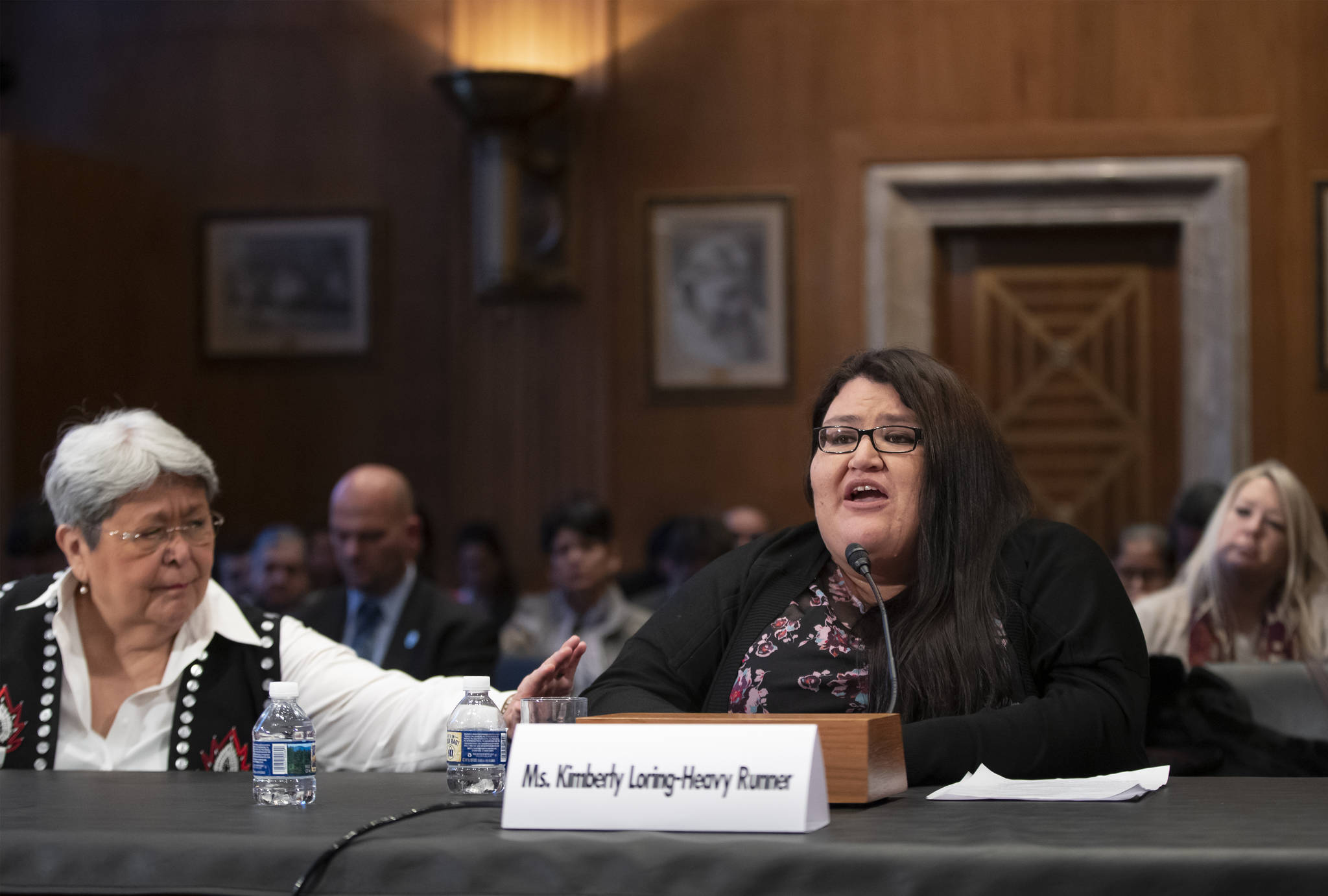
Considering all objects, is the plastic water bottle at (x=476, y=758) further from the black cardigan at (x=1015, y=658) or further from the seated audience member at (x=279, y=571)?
the seated audience member at (x=279, y=571)

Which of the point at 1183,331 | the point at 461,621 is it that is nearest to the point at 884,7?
the point at 1183,331

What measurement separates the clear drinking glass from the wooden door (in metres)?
4.75

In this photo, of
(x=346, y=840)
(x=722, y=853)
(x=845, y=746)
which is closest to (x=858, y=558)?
(x=845, y=746)

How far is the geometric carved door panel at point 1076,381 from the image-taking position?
6500 mm

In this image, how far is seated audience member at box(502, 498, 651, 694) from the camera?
17.4 ft

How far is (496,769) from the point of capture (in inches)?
76.6

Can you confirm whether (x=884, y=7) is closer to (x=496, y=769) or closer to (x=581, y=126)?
(x=581, y=126)

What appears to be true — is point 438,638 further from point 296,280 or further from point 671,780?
point 296,280

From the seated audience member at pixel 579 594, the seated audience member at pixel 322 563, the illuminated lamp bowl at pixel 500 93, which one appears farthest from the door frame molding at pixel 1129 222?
the seated audience member at pixel 322 563

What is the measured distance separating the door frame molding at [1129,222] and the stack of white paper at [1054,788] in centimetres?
454

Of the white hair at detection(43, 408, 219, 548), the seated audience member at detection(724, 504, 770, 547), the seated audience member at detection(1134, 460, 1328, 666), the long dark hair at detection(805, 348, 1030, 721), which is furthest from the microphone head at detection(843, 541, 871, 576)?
the seated audience member at detection(724, 504, 770, 547)

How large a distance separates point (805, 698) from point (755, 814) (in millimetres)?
673

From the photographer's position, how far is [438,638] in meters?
4.20

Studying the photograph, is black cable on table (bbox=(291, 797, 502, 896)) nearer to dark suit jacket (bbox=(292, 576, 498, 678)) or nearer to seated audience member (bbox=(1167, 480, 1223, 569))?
dark suit jacket (bbox=(292, 576, 498, 678))
